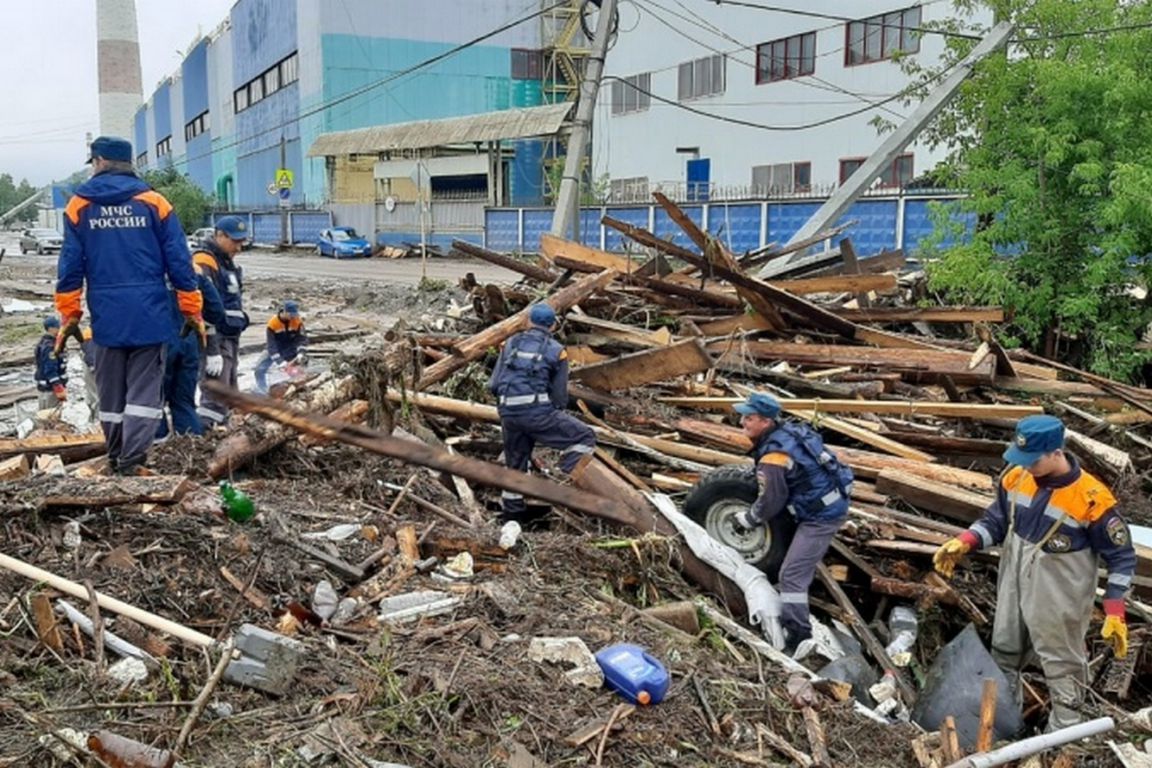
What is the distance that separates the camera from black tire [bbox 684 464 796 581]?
213 inches

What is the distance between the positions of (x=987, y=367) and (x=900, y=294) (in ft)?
12.4

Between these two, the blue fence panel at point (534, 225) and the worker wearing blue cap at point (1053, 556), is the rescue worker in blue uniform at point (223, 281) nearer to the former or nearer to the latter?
the worker wearing blue cap at point (1053, 556)

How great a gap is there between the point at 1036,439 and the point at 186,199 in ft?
157

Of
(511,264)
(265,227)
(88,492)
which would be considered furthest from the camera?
(265,227)

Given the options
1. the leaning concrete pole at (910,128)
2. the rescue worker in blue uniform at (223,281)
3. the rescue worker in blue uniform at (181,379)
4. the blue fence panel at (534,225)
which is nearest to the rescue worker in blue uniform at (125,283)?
the rescue worker in blue uniform at (181,379)

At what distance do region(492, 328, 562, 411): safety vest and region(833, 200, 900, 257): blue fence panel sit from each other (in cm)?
1514

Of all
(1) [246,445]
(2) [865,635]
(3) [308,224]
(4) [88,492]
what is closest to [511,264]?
(1) [246,445]

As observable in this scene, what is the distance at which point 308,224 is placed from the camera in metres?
41.2

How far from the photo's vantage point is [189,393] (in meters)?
6.17

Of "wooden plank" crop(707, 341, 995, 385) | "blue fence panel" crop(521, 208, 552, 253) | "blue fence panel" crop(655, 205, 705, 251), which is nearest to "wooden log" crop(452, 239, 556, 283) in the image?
"wooden plank" crop(707, 341, 995, 385)

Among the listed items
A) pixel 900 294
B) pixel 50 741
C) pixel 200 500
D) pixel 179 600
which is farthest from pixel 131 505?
pixel 900 294

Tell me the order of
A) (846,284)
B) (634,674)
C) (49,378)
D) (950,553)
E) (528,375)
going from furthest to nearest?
(846,284) → (49,378) → (528,375) → (950,553) → (634,674)

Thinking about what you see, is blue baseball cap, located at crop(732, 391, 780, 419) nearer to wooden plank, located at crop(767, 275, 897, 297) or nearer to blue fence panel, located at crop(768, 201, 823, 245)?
wooden plank, located at crop(767, 275, 897, 297)

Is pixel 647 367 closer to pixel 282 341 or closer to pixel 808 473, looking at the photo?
pixel 808 473
